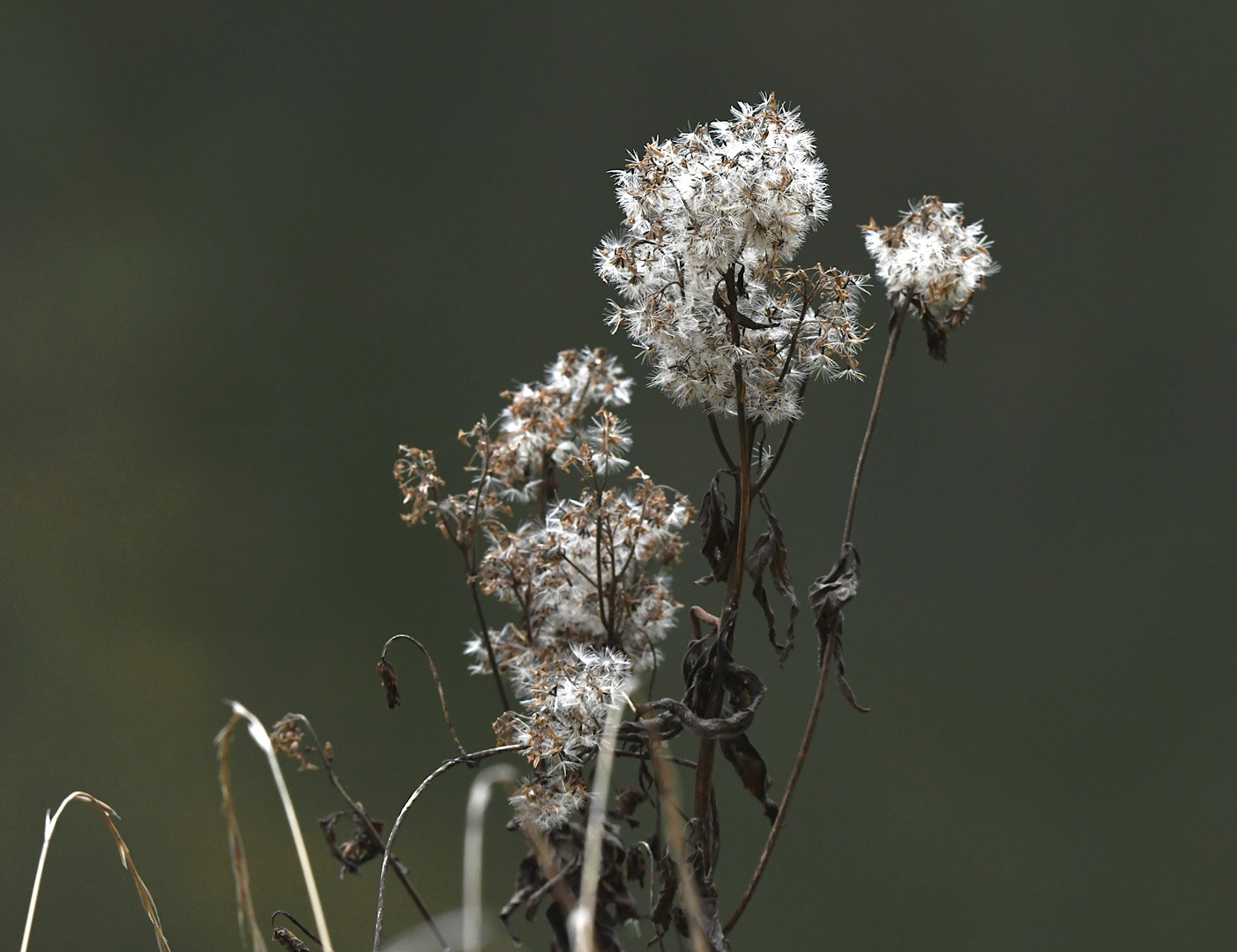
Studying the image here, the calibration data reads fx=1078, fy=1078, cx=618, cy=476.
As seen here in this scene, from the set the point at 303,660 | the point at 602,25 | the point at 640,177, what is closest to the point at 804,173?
the point at 640,177

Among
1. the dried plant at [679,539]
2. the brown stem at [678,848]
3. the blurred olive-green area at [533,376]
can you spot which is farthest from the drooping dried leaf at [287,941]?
the blurred olive-green area at [533,376]

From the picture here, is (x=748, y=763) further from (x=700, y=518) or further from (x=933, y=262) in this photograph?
(x=933, y=262)

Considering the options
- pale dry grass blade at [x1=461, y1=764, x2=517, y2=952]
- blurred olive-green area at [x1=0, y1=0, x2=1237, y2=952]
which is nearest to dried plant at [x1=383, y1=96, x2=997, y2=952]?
pale dry grass blade at [x1=461, y1=764, x2=517, y2=952]

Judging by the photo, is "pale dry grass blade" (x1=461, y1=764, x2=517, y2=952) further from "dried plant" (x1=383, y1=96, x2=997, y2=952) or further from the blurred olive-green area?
the blurred olive-green area

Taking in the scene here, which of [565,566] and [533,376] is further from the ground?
[533,376]

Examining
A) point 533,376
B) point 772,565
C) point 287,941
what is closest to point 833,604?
point 772,565

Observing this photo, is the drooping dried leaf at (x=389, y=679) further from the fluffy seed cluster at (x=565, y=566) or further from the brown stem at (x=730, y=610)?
the brown stem at (x=730, y=610)
